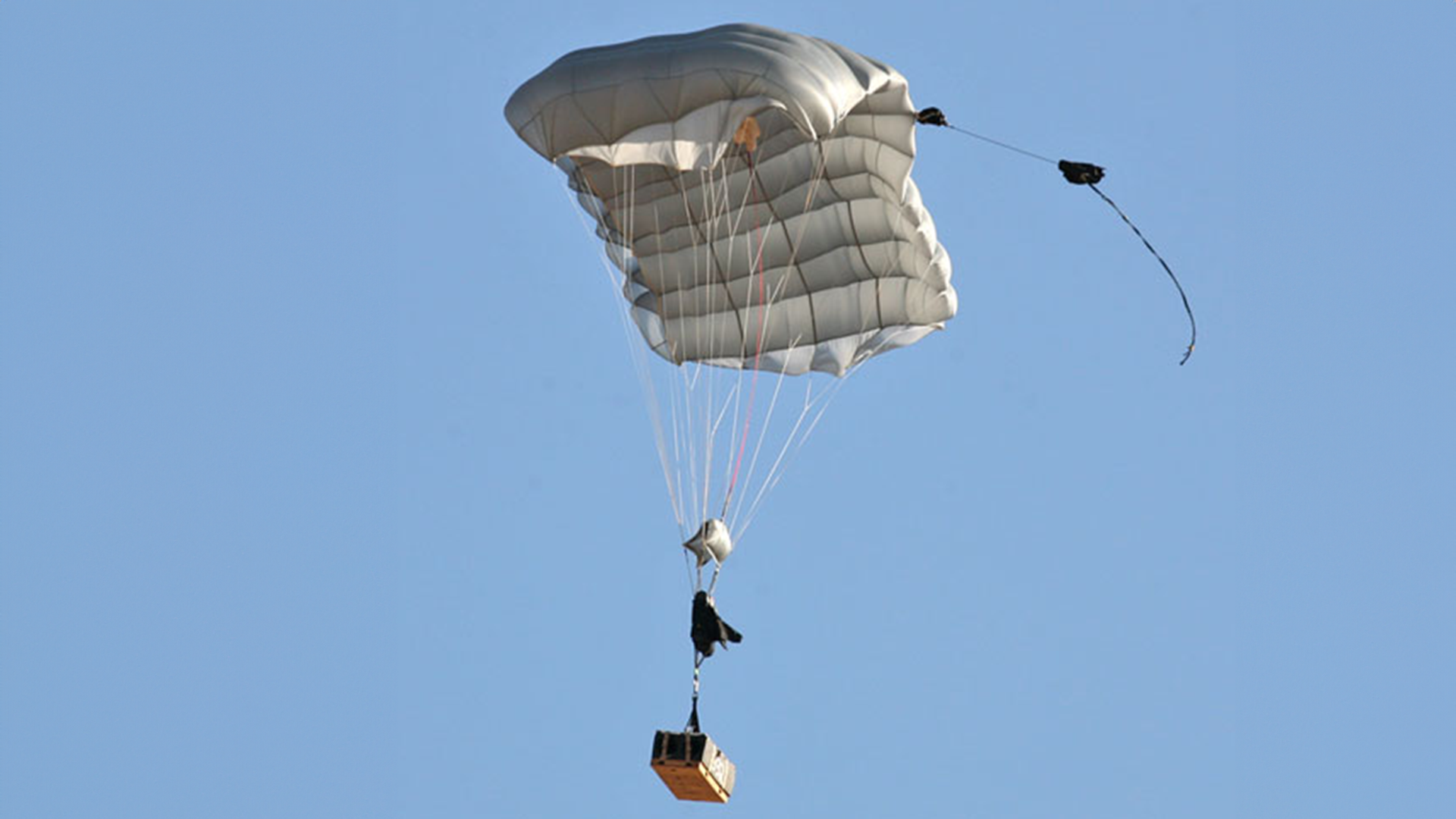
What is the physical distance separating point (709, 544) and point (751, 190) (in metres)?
3.91

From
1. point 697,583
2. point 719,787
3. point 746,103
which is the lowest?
point 719,787

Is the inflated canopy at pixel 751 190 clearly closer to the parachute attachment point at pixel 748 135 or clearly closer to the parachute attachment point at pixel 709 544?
the parachute attachment point at pixel 748 135

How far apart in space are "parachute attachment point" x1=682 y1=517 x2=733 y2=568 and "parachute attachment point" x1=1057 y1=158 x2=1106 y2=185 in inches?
182

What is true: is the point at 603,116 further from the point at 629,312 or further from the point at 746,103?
the point at 629,312

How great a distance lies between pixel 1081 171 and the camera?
1033 inches

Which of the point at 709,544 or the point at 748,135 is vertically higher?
the point at 748,135

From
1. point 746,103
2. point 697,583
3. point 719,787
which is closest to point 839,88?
point 746,103

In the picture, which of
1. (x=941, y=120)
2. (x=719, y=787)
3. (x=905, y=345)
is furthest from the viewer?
(x=905, y=345)

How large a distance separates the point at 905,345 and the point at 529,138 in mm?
5136

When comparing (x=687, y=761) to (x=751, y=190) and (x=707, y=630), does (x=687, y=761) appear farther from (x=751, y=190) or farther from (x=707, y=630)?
(x=751, y=190)

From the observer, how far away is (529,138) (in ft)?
84.0

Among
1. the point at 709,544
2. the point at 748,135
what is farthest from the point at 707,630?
the point at 748,135

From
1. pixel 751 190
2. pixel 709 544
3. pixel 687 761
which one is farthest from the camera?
pixel 751 190

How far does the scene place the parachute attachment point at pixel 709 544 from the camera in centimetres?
2577
